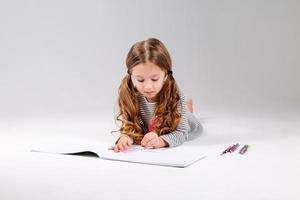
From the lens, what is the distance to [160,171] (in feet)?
11.5

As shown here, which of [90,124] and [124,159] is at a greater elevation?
[90,124]

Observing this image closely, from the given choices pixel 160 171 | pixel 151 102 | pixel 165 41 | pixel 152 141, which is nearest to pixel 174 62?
pixel 165 41

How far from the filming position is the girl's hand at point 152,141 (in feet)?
13.1

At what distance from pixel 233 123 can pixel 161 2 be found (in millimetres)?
2223

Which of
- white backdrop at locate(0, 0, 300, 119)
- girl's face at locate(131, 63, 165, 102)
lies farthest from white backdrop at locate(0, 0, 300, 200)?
girl's face at locate(131, 63, 165, 102)

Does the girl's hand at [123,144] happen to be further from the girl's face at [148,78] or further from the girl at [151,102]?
the girl's face at [148,78]

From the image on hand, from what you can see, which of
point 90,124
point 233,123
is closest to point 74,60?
point 90,124

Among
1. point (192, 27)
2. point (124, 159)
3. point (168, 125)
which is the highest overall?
point (192, 27)

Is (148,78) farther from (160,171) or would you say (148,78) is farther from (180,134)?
(160,171)

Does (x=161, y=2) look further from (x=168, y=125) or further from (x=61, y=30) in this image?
(x=168, y=125)

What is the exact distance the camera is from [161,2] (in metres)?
6.83

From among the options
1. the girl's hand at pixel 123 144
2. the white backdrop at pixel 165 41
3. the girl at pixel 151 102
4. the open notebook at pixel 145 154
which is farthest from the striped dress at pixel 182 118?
the white backdrop at pixel 165 41

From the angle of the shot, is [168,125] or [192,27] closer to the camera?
[168,125]

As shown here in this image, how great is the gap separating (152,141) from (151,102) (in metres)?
0.38
